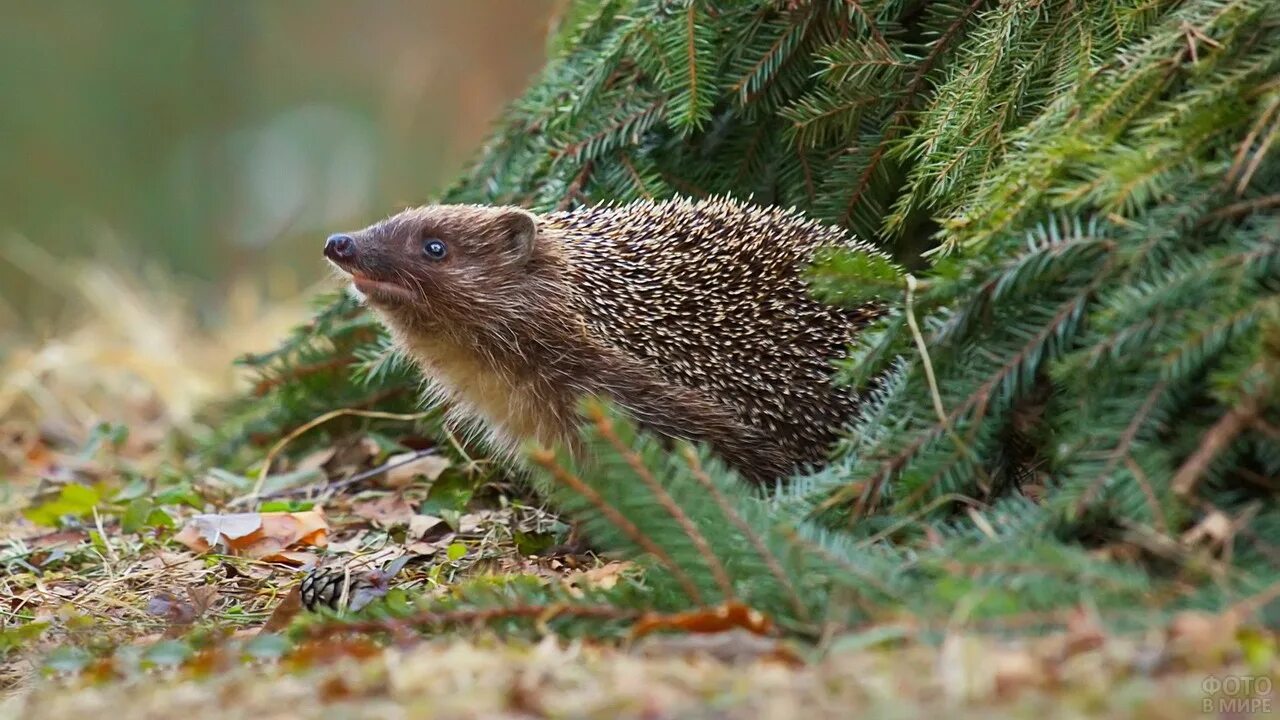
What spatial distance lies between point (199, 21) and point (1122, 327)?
1579 cm

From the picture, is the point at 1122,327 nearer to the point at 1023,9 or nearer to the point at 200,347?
the point at 1023,9

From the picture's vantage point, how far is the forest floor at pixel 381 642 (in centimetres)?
241

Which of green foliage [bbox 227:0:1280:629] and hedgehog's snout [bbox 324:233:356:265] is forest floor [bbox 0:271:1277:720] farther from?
hedgehog's snout [bbox 324:233:356:265]

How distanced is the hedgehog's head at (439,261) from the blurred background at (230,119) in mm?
6948

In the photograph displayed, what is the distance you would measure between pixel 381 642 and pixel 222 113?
14725 mm

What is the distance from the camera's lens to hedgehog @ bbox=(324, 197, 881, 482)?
4.73m

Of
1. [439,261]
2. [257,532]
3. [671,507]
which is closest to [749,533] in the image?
[671,507]

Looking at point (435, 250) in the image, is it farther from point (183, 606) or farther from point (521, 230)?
point (183, 606)

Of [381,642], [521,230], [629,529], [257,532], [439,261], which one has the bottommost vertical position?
[257,532]

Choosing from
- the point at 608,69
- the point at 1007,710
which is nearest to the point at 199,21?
the point at 608,69

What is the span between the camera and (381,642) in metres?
3.23

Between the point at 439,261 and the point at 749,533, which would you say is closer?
the point at 749,533

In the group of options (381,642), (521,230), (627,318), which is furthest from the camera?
(521,230)

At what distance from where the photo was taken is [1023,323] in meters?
3.39
